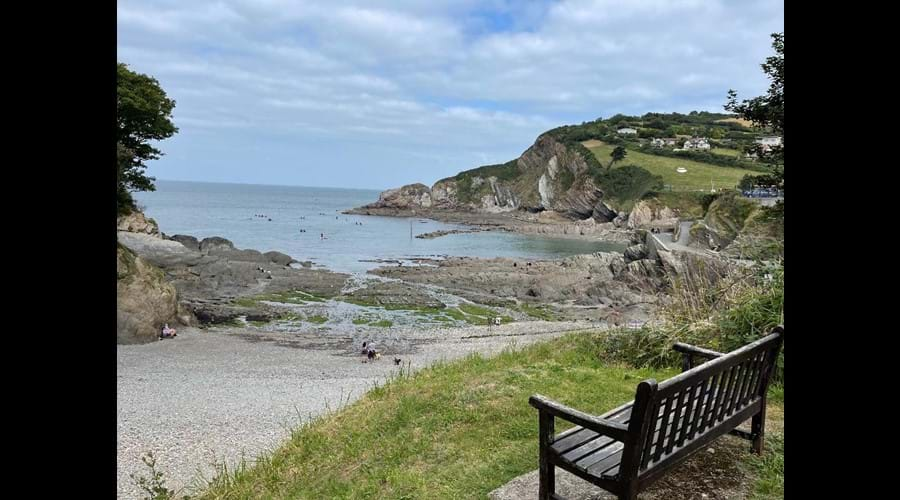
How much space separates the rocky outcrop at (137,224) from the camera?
36625 mm

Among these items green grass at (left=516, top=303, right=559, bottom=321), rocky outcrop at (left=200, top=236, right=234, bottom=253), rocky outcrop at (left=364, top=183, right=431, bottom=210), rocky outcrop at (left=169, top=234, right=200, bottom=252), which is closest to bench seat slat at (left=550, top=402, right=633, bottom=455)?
green grass at (left=516, top=303, right=559, bottom=321)

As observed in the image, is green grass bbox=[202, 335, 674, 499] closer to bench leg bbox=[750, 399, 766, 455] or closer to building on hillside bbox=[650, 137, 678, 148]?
bench leg bbox=[750, 399, 766, 455]

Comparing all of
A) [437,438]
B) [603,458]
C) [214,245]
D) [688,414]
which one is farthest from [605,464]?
[214,245]

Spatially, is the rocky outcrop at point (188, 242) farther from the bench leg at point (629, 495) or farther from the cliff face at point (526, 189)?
the cliff face at point (526, 189)

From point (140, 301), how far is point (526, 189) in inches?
→ 3900

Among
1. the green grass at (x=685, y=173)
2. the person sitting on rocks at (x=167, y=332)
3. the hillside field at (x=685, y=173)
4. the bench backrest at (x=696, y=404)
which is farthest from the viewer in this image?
the green grass at (x=685, y=173)

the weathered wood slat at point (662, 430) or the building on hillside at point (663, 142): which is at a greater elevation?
the building on hillside at point (663, 142)

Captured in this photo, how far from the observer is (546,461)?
13.3 ft

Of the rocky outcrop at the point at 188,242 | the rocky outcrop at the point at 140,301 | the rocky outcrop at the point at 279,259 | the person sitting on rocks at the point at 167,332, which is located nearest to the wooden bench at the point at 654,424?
the rocky outcrop at the point at 140,301

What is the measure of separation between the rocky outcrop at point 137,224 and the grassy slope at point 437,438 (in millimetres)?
33602

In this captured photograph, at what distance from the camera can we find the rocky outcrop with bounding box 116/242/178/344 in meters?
19.4

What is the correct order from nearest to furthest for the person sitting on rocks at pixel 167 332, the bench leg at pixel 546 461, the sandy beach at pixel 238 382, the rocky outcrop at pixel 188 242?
the bench leg at pixel 546 461, the sandy beach at pixel 238 382, the person sitting on rocks at pixel 167 332, the rocky outcrop at pixel 188 242
